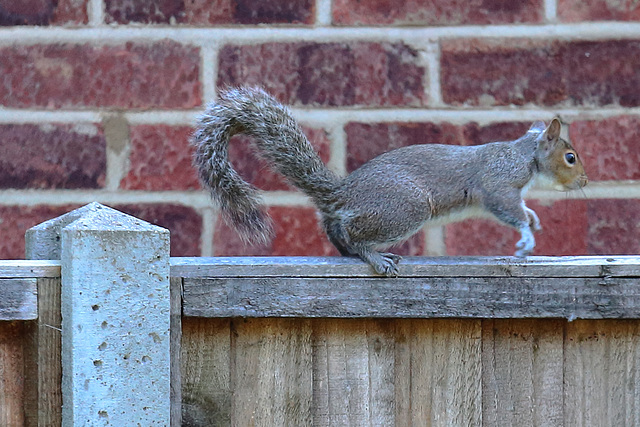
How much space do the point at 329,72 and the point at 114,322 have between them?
815 mm

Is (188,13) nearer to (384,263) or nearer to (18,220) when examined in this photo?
(18,220)

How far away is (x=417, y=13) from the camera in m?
1.80

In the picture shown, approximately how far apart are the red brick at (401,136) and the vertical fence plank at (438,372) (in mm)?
549

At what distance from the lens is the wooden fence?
119cm

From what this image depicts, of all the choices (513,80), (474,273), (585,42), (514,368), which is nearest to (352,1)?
(513,80)

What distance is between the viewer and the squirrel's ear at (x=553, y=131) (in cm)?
163

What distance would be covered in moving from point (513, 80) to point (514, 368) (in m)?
0.71

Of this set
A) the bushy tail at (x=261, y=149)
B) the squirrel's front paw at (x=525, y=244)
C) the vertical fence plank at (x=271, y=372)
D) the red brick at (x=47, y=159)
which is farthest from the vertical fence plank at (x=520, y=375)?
the red brick at (x=47, y=159)

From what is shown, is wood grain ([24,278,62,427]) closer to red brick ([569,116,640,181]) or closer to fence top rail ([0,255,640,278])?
fence top rail ([0,255,640,278])

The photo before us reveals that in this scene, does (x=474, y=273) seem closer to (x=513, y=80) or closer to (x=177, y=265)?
(x=177, y=265)

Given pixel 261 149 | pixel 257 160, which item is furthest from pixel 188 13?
pixel 261 149

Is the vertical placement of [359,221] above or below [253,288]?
above

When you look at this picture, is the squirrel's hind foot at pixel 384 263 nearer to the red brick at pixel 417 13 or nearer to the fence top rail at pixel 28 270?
the fence top rail at pixel 28 270

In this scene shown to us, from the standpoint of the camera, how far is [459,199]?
155cm
